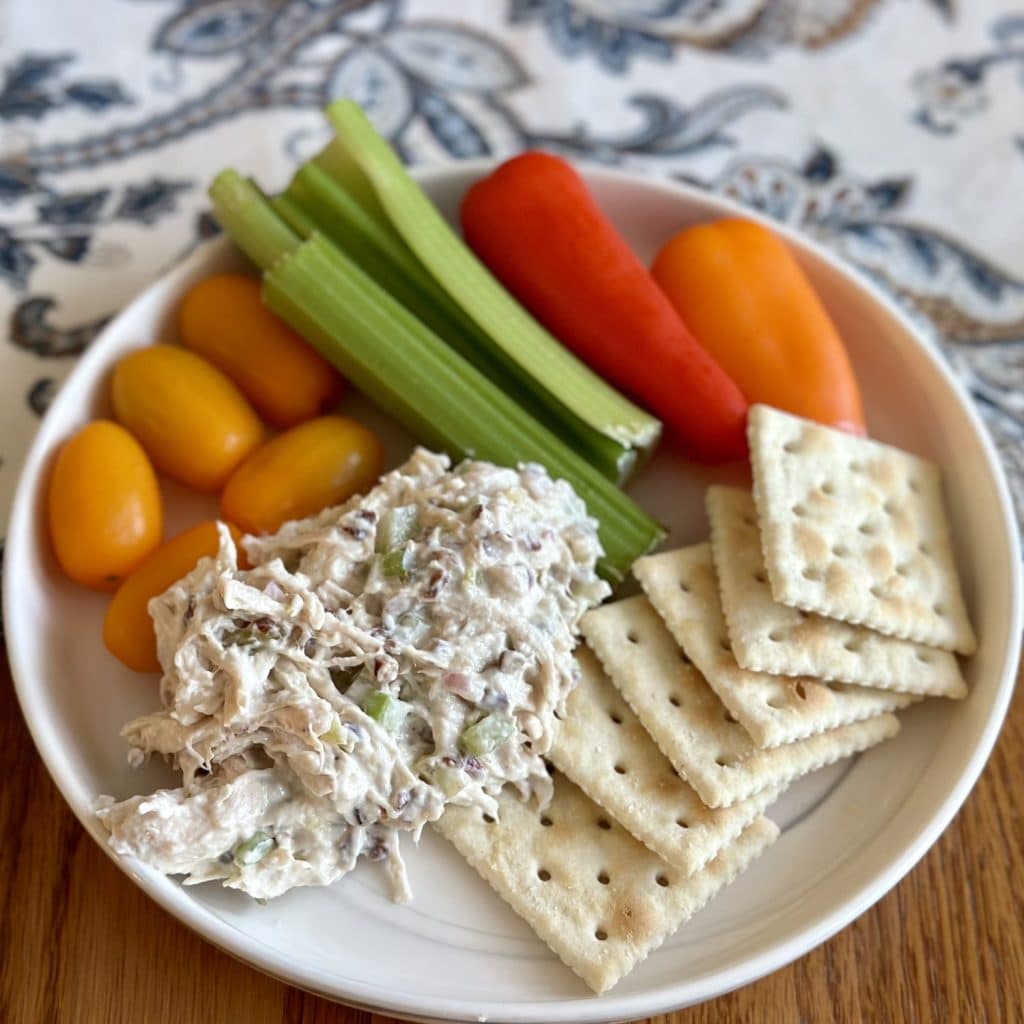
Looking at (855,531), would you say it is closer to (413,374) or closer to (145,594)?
(413,374)

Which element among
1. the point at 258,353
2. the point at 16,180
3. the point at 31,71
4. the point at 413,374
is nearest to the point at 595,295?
the point at 413,374

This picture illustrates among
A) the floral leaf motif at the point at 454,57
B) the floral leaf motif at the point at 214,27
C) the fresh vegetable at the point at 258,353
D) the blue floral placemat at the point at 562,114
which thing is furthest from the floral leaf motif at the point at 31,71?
the fresh vegetable at the point at 258,353

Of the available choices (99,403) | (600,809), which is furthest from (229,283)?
(600,809)

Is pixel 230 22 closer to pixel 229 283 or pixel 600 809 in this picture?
pixel 229 283

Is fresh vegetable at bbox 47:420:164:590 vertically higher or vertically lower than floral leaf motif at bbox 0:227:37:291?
lower

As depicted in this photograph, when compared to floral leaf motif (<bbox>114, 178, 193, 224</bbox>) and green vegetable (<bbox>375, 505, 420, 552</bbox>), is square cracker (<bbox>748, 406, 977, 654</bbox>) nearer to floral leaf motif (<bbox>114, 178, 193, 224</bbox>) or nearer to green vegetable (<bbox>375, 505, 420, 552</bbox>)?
green vegetable (<bbox>375, 505, 420, 552</bbox>)

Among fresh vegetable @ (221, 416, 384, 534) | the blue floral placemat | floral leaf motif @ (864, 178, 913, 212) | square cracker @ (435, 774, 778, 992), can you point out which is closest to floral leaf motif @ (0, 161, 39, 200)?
the blue floral placemat
